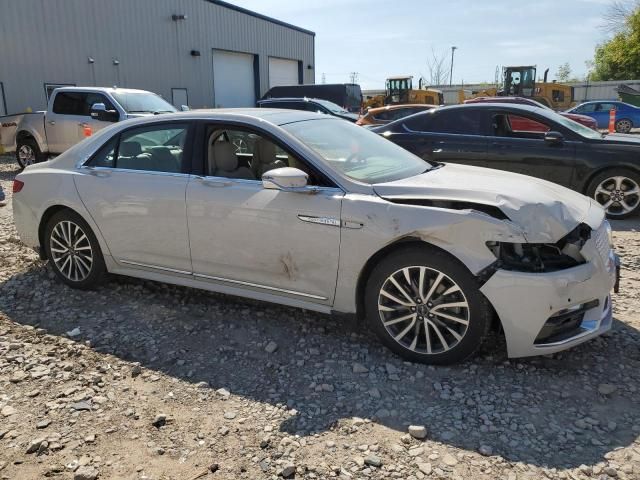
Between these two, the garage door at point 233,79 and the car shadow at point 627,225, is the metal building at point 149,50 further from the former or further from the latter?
the car shadow at point 627,225

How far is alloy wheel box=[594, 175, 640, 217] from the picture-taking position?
22.6 feet

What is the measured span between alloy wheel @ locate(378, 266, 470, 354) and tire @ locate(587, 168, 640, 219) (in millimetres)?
4863

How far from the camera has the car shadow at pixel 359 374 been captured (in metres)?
2.66

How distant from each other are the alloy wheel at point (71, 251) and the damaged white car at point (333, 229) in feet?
0.05

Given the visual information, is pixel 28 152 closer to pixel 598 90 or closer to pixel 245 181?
pixel 245 181

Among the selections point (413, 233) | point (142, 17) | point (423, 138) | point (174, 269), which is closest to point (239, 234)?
point (174, 269)

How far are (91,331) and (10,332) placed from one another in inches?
23.7

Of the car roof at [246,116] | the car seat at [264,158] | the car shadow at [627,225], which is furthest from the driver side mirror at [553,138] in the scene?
the car seat at [264,158]

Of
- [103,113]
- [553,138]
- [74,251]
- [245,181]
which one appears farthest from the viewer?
[103,113]

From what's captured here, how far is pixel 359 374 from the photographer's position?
10.5ft

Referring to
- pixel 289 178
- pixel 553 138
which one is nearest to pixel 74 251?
pixel 289 178

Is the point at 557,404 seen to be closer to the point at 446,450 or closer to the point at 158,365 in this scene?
the point at 446,450

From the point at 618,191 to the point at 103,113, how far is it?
9.02m

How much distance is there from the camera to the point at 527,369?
10.5 ft
